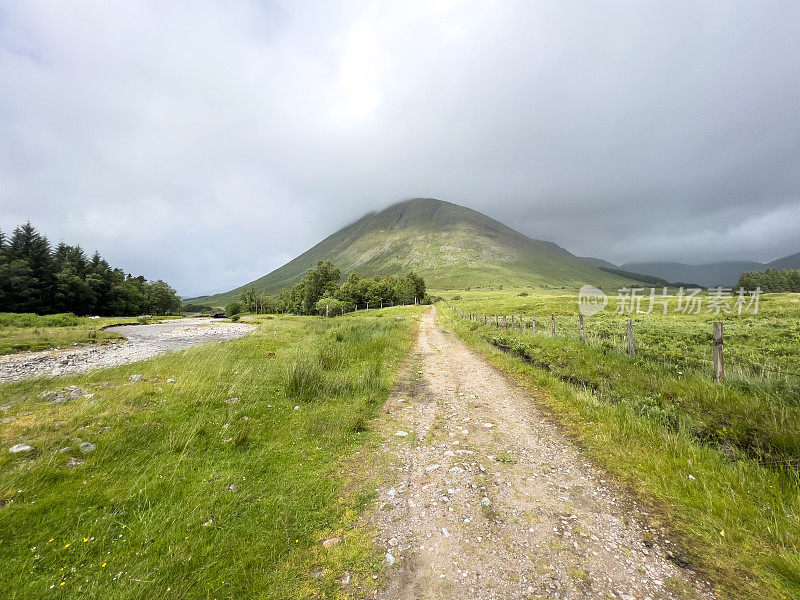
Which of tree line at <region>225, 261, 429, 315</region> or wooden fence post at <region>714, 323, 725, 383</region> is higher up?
tree line at <region>225, 261, 429, 315</region>

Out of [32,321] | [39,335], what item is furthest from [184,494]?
[32,321]

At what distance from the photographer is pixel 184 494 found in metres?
5.12

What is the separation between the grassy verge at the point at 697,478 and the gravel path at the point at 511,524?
1.54ft

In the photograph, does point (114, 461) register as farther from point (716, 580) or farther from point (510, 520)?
point (716, 580)

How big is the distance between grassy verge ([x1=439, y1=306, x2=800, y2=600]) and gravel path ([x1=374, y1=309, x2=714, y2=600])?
0.47 m

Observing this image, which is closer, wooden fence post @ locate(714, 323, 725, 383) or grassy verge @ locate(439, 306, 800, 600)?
grassy verge @ locate(439, 306, 800, 600)

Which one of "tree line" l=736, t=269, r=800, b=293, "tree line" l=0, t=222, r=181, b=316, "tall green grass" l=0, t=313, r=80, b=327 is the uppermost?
"tree line" l=0, t=222, r=181, b=316

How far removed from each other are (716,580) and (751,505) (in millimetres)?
2057

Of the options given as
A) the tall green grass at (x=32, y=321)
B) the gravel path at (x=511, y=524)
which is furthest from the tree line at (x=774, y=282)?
the tall green grass at (x=32, y=321)

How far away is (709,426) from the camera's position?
7.28m

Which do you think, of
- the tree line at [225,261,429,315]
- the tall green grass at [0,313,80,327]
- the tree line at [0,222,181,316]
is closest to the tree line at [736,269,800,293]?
the tree line at [225,261,429,315]

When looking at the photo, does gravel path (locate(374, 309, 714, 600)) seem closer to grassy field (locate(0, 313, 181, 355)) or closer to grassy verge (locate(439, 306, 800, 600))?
grassy verge (locate(439, 306, 800, 600))

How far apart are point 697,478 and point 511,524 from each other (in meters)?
3.88

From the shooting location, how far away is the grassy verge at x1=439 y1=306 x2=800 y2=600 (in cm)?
369
